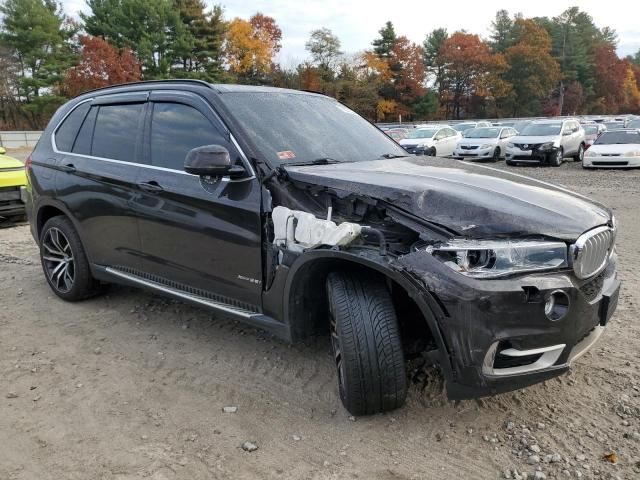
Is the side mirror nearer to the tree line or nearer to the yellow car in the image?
the yellow car

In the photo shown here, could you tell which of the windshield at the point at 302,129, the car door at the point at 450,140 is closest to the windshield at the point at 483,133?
the car door at the point at 450,140

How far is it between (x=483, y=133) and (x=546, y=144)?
371 centimetres

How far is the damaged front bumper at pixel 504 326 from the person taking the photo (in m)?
2.33

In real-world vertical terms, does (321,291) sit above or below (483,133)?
below

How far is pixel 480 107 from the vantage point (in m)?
69.6

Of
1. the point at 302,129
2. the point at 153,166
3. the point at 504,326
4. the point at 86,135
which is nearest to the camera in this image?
the point at 504,326

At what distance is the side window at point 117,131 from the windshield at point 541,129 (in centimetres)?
1719

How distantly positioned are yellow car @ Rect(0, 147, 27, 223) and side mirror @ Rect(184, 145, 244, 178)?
6.01 metres

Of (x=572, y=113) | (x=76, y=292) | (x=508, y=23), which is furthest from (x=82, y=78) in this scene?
(x=572, y=113)

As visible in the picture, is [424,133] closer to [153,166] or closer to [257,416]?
[153,166]

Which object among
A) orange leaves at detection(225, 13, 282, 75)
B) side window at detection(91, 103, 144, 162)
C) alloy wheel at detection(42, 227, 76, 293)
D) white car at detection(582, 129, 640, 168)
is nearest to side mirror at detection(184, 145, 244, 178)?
side window at detection(91, 103, 144, 162)

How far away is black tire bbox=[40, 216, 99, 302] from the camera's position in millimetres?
4508

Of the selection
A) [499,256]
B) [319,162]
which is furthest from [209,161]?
[499,256]

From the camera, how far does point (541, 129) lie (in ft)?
61.7
